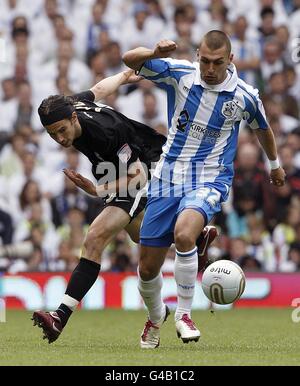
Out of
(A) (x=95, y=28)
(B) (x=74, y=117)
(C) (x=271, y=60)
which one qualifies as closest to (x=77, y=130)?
(B) (x=74, y=117)

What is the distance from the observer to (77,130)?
8.83 metres

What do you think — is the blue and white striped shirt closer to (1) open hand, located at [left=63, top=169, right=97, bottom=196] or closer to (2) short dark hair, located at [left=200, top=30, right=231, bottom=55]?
(2) short dark hair, located at [left=200, top=30, right=231, bottom=55]

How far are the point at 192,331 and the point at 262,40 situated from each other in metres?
10.7

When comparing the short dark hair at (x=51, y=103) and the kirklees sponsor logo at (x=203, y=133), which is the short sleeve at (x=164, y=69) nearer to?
the kirklees sponsor logo at (x=203, y=133)

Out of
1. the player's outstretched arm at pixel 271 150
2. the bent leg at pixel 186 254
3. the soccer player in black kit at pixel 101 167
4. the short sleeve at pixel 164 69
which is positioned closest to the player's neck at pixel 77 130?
the soccer player in black kit at pixel 101 167

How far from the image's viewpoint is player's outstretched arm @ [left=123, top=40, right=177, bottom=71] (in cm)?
806

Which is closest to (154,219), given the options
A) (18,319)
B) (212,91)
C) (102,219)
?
(102,219)

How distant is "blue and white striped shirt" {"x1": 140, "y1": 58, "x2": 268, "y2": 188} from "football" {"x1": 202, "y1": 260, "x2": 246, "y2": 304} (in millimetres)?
731

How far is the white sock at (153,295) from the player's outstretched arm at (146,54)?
5.87ft

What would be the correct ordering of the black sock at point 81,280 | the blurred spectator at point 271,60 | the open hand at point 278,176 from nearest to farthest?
1. the black sock at point 81,280
2. the open hand at point 278,176
3. the blurred spectator at point 271,60

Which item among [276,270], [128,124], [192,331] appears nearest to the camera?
[192,331]

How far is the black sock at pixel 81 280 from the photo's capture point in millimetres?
8812

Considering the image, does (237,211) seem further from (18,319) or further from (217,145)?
(217,145)

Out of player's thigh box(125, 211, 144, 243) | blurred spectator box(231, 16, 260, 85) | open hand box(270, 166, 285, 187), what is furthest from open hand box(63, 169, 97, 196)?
blurred spectator box(231, 16, 260, 85)
